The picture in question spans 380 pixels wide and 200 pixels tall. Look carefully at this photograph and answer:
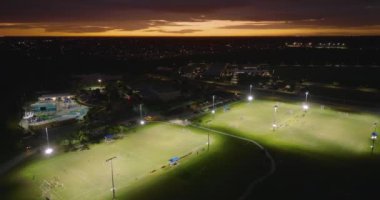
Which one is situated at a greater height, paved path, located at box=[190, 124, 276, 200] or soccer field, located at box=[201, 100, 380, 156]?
soccer field, located at box=[201, 100, 380, 156]

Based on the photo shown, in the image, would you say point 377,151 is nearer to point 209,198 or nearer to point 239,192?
point 239,192

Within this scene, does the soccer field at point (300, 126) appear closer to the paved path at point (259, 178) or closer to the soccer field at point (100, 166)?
the paved path at point (259, 178)

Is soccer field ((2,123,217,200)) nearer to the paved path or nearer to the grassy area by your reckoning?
the paved path

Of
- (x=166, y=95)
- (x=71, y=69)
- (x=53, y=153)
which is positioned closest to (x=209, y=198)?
(x=53, y=153)

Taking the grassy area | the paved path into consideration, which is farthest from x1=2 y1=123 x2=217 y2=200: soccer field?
the grassy area

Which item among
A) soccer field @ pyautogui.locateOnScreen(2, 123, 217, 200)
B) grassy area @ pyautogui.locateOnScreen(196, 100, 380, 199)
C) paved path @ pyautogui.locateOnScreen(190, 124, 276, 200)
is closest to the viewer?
paved path @ pyautogui.locateOnScreen(190, 124, 276, 200)

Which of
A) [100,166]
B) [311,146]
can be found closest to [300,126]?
[311,146]
